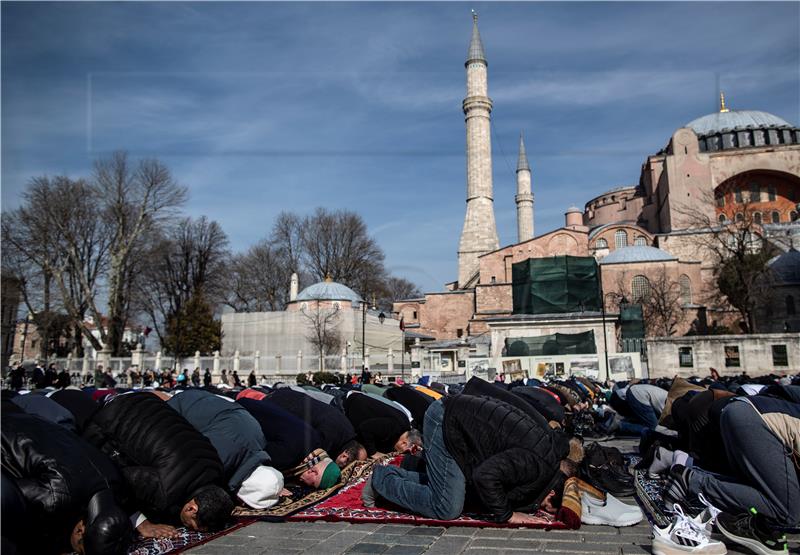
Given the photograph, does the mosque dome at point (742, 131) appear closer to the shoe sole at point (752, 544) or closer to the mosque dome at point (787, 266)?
the mosque dome at point (787, 266)

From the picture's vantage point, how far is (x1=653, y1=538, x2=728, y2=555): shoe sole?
3398 millimetres

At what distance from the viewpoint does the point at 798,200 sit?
148 ft

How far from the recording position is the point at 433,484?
14.6ft

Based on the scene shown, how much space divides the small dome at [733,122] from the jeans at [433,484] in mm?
53529

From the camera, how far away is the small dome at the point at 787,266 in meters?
34.3

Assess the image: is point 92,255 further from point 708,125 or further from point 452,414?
point 708,125

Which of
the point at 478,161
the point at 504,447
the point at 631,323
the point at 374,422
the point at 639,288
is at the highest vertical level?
the point at 478,161

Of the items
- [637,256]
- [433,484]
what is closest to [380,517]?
[433,484]

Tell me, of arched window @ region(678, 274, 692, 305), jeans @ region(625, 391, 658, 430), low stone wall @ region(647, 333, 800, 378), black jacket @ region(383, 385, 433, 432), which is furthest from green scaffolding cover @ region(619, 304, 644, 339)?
black jacket @ region(383, 385, 433, 432)

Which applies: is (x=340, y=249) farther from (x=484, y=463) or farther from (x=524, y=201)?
(x=484, y=463)

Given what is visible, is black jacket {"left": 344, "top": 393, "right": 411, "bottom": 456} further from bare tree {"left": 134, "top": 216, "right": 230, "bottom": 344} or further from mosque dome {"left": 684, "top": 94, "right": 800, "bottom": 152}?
mosque dome {"left": 684, "top": 94, "right": 800, "bottom": 152}

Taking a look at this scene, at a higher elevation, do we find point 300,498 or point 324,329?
point 324,329

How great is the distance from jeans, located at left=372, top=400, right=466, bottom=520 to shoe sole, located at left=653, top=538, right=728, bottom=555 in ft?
4.32

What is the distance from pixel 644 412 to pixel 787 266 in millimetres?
31835
